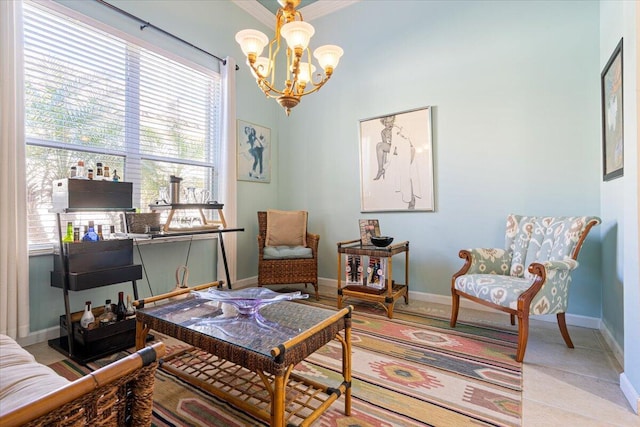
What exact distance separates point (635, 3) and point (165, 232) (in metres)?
3.41

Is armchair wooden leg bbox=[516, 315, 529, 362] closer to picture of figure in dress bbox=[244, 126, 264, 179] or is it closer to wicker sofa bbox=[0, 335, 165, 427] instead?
wicker sofa bbox=[0, 335, 165, 427]

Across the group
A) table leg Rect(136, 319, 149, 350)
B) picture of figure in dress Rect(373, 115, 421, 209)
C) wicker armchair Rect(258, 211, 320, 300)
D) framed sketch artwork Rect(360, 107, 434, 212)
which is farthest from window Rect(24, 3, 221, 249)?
picture of figure in dress Rect(373, 115, 421, 209)

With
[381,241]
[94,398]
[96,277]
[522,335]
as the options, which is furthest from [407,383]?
[96,277]

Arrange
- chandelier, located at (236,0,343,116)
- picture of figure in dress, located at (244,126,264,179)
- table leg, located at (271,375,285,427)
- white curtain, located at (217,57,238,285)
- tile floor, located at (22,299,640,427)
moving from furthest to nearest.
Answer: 1. picture of figure in dress, located at (244,126,264,179)
2. white curtain, located at (217,57,238,285)
3. chandelier, located at (236,0,343,116)
4. tile floor, located at (22,299,640,427)
5. table leg, located at (271,375,285,427)

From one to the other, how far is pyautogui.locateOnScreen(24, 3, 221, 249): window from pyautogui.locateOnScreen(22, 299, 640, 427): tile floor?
143cm

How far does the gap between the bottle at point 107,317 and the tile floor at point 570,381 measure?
12.1 inches

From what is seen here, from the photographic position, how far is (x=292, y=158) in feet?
14.4

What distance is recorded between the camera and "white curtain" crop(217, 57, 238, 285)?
11.9 ft

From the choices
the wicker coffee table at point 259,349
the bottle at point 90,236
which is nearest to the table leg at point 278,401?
the wicker coffee table at point 259,349

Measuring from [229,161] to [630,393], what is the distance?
3.67m

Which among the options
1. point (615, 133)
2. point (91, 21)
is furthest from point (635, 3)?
point (91, 21)

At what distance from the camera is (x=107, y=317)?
90.7 inches

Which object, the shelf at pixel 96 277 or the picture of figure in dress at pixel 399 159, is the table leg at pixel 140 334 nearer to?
the shelf at pixel 96 277

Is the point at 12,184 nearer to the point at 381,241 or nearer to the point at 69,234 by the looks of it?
the point at 69,234
